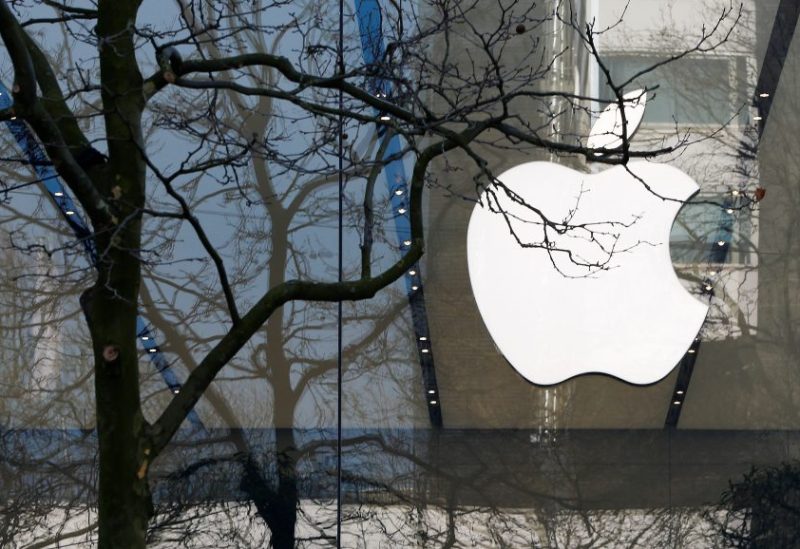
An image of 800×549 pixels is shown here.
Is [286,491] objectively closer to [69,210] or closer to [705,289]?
[69,210]

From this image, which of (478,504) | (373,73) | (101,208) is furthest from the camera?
(478,504)

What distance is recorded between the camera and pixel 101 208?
5465mm

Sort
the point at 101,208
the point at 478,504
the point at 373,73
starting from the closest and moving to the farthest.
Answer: the point at 101,208 → the point at 373,73 → the point at 478,504

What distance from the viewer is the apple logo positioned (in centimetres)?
992

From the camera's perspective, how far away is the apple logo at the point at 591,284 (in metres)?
9.92

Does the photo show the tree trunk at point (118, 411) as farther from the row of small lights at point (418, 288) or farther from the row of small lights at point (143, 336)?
the row of small lights at point (418, 288)

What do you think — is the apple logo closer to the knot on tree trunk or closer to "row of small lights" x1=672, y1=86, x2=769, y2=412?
"row of small lights" x1=672, y1=86, x2=769, y2=412

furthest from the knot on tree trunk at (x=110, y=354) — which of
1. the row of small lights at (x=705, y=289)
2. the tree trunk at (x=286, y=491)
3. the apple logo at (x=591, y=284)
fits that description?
the row of small lights at (x=705, y=289)

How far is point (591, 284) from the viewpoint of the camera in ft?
32.8

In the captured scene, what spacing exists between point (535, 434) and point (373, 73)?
4469 mm

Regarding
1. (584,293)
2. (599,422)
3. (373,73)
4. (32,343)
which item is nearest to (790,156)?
(584,293)

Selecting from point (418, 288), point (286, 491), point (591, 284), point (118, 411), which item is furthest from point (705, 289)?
point (118, 411)

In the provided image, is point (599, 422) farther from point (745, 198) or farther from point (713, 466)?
point (745, 198)

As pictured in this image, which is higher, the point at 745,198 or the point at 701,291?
the point at 745,198
